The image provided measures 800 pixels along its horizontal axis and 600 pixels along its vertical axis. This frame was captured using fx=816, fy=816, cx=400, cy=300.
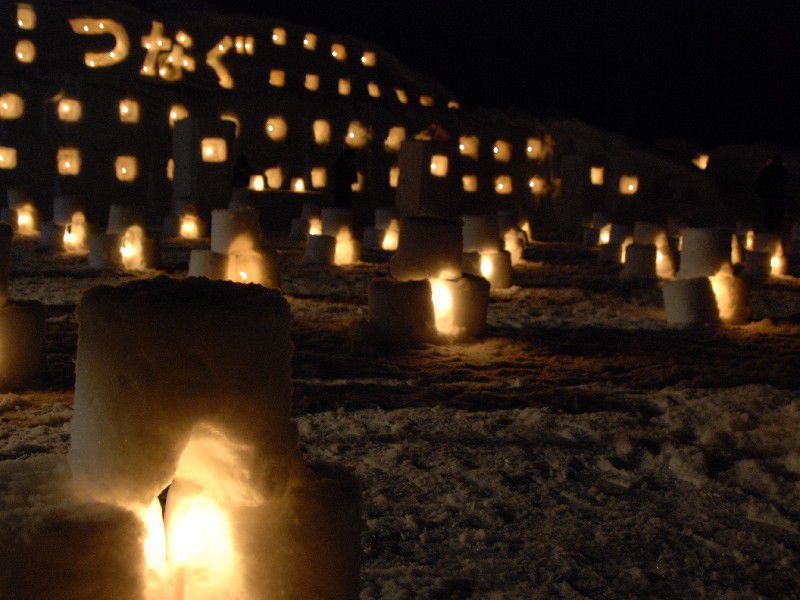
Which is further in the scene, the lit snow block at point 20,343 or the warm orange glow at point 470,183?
the warm orange glow at point 470,183

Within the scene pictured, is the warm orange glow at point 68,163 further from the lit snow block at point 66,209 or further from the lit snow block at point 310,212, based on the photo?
the lit snow block at point 310,212

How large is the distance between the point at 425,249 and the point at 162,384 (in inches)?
246

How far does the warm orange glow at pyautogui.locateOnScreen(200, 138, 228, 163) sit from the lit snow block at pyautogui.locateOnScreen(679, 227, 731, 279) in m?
15.1

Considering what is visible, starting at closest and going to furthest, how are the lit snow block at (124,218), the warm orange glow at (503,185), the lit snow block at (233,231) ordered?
1. the lit snow block at (233,231)
2. the lit snow block at (124,218)
3. the warm orange glow at (503,185)

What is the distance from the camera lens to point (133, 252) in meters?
13.3

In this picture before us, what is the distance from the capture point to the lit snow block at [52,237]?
1573cm

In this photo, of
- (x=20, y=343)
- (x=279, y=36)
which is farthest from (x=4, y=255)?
(x=279, y=36)

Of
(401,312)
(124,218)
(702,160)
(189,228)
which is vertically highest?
(702,160)

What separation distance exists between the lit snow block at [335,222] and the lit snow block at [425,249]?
22.5 ft

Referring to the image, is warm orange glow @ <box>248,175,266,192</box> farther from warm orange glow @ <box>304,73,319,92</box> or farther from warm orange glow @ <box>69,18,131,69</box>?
warm orange glow @ <box>304,73,319,92</box>

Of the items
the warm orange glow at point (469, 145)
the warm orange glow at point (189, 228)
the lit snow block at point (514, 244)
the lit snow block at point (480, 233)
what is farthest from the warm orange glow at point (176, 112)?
the lit snow block at point (480, 233)

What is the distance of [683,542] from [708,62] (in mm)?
41259

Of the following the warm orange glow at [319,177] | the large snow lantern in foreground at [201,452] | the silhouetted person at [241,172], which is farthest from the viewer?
the warm orange glow at [319,177]

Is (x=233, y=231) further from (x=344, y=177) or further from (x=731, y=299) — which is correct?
(x=344, y=177)
